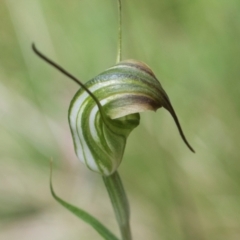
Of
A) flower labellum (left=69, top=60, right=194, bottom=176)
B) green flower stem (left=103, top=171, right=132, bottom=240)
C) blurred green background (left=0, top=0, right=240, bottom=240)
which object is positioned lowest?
blurred green background (left=0, top=0, right=240, bottom=240)

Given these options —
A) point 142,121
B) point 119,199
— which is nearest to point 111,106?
point 119,199

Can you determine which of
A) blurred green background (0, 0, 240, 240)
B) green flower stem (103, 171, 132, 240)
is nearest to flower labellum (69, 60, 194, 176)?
green flower stem (103, 171, 132, 240)

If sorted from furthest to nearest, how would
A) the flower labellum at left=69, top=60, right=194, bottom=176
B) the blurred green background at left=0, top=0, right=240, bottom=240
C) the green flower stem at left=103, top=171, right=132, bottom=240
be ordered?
the blurred green background at left=0, top=0, right=240, bottom=240 → the green flower stem at left=103, top=171, right=132, bottom=240 → the flower labellum at left=69, top=60, right=194, bottom=176

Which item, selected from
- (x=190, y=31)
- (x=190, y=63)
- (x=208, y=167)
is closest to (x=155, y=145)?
(x=208, y=167)

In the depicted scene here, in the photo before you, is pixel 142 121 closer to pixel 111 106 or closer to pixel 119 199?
pixel 119 199

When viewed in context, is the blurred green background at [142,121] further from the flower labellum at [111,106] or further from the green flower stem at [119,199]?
the flower labellum at [111,106]

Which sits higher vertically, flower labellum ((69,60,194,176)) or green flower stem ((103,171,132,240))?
flower labellum ((69,60,194,176))

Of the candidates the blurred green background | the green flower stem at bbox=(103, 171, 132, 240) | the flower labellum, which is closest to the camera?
the flower labellum

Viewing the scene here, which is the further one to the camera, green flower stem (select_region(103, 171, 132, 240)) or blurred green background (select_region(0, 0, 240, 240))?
blurred green background (select_region(0, 0, 240, 240))

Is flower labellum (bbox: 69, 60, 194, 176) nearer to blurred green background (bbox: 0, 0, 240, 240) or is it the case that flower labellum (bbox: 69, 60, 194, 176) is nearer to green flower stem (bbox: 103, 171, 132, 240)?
green flower stem (bbox: 103, 171, 132, 240)
